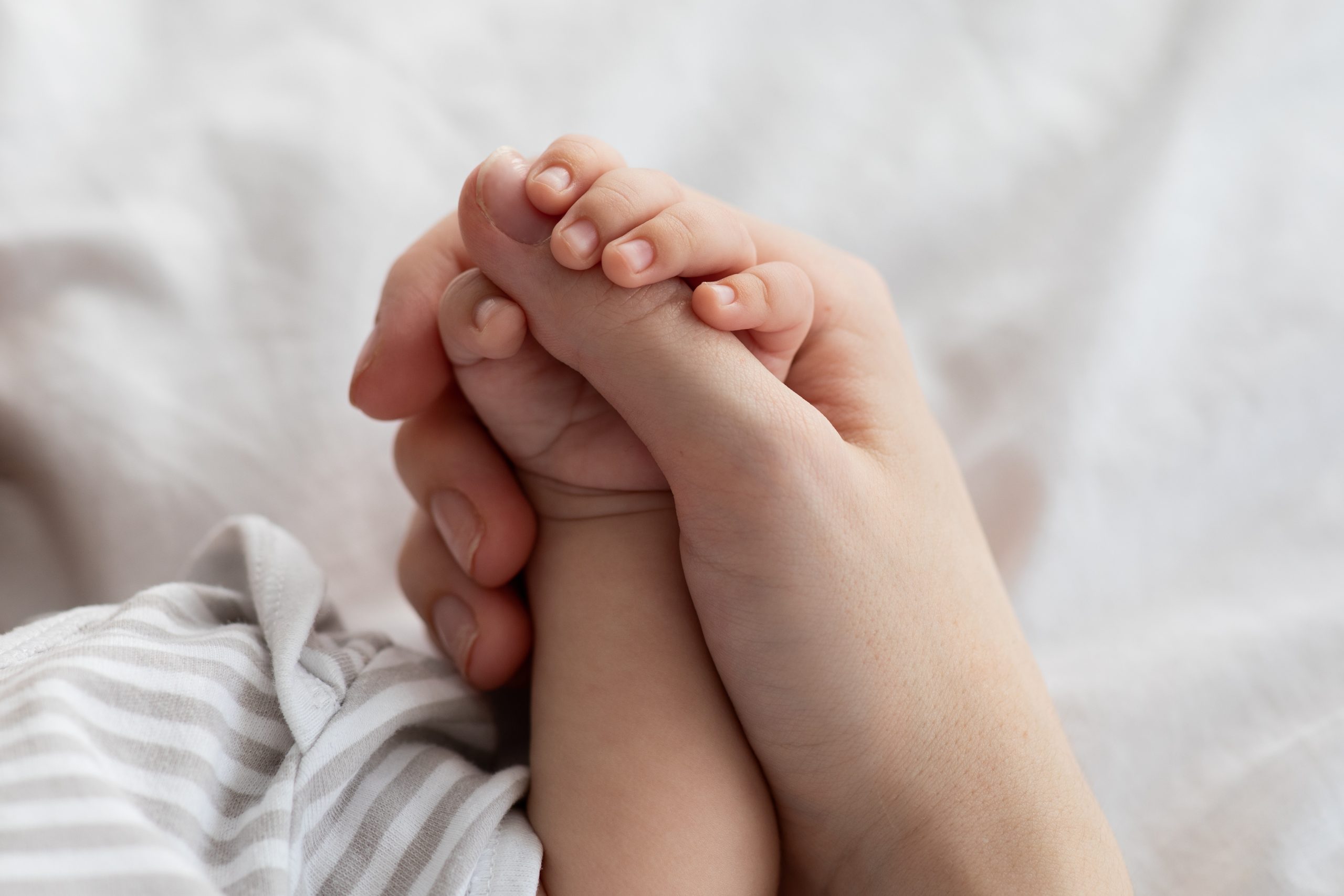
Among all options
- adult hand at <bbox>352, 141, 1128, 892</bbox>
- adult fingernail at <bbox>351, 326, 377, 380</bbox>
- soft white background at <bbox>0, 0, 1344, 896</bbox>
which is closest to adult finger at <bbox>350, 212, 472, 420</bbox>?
adult fingernail at <bbox>351, 326, 377, 380</bbox>

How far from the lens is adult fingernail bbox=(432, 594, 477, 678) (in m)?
0.75

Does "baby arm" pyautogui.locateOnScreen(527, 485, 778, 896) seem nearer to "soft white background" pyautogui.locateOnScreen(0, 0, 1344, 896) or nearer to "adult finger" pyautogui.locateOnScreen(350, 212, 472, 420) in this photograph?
"adult finger" pyautogui.locateOnScreen(350, 212, 472, 420)

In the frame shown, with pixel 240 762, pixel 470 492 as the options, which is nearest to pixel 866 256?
pixel 470 492

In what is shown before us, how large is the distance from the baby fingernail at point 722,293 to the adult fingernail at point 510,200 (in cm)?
10

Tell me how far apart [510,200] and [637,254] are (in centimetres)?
8

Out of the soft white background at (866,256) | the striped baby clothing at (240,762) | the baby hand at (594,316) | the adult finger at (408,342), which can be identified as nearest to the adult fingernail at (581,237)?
the baby hand at (594,316)

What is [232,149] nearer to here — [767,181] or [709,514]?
[767,181]

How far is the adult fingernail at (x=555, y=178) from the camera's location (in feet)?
1.84

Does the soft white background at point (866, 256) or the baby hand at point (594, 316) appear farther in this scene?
the soft white background at point (866, 256)

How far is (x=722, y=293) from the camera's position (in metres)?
0.57

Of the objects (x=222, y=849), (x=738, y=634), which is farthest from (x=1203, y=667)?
(x=222, y=849)

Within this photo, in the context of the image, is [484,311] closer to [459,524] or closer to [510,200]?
[510,200]

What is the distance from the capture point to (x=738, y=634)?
0.60m

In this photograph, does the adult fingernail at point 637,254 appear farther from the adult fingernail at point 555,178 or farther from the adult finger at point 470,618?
the adult finger at point 470,618
